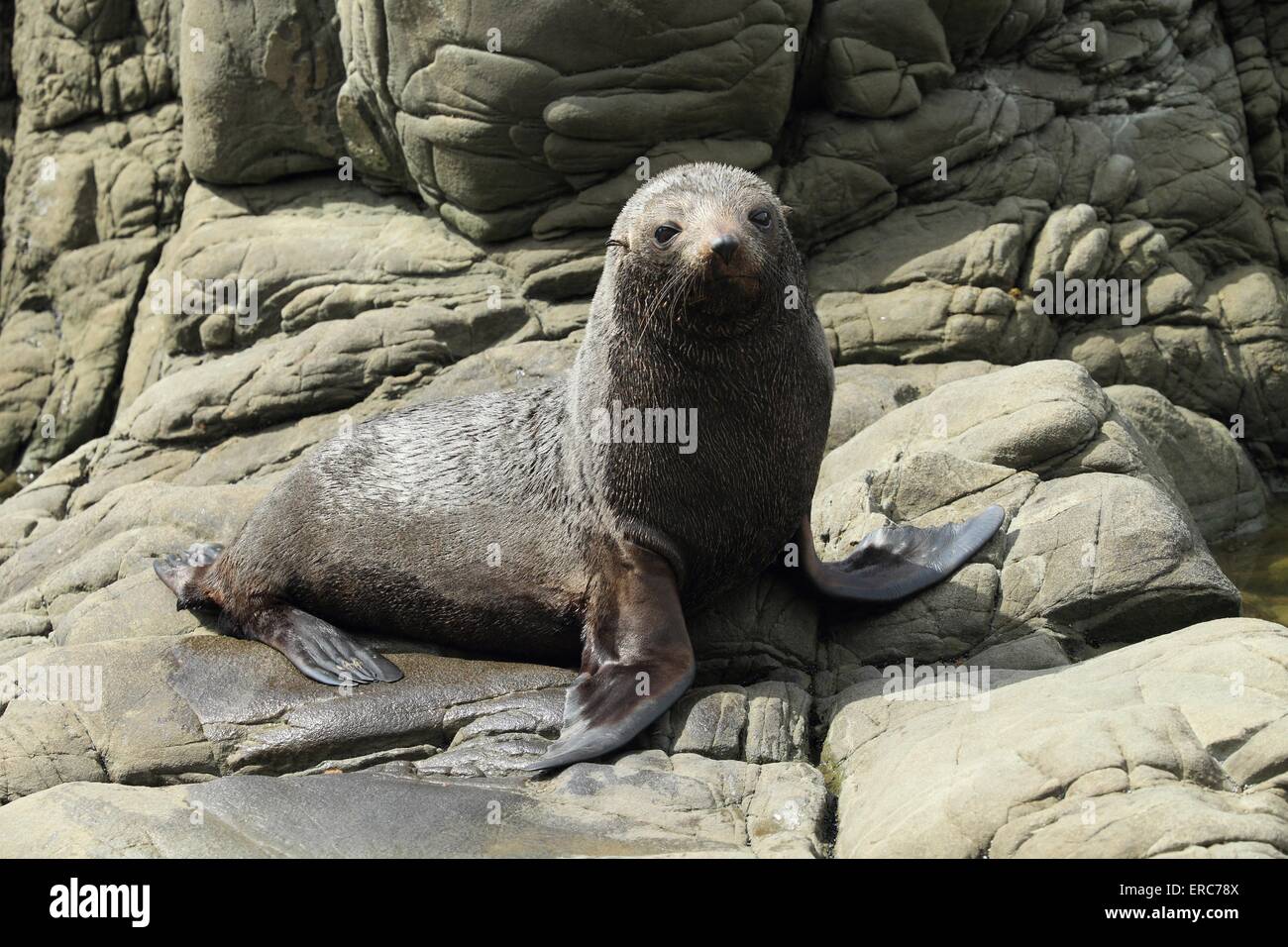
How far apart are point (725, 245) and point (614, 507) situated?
1461mm

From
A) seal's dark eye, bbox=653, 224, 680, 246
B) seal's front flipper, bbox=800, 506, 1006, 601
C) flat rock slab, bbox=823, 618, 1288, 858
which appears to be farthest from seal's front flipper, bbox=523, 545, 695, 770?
seal's dark eye, bbox=653, 224, 680, 246

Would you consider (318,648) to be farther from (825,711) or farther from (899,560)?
(899,560)

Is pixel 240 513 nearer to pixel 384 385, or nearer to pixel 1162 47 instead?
pixel 384 385

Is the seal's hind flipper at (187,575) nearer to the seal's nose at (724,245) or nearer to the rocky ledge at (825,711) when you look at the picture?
the rocky ledge at (825,711)

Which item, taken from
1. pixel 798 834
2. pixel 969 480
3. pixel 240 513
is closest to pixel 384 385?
pixel 240 513

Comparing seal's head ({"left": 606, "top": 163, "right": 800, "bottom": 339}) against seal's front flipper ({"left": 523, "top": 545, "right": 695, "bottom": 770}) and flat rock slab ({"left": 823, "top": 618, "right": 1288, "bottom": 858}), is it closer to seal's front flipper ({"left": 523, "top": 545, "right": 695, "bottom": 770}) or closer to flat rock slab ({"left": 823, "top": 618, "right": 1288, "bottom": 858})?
seal's front flipper ({"left": 523, "top": 545, "right": 695, "bottom": 770})

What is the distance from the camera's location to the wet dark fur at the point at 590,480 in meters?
6.43

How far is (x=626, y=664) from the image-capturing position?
245 inches

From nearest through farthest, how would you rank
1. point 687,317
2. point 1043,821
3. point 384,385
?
1. point 1043,821
2. point 687,317
3. point 384,385

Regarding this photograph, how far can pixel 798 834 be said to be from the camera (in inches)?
196

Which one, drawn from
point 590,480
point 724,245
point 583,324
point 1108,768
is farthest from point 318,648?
point 583,324

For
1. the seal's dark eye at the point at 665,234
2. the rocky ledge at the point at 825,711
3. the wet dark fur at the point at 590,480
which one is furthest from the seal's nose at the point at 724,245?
the rocky ledge at the point at 825,711

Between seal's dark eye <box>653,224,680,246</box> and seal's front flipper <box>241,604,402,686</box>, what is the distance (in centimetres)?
241

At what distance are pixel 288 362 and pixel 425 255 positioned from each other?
1.56 metres
